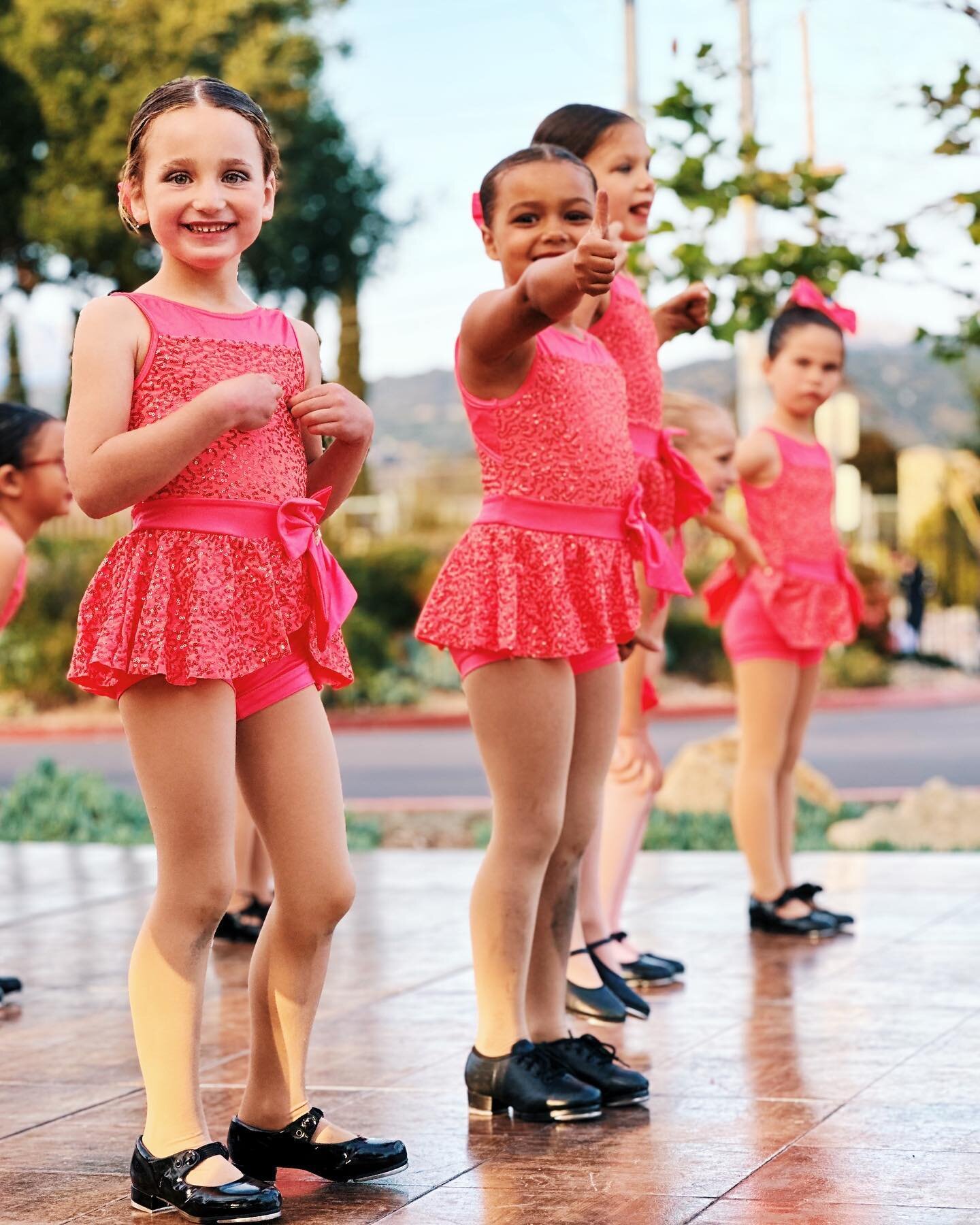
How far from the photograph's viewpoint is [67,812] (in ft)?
31.3

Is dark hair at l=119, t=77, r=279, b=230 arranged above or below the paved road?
above

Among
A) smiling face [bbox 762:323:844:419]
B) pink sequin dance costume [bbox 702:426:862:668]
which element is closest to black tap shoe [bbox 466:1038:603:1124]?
pink sequin dance costume [bbox 702:426:862:668]

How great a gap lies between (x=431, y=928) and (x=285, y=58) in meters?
21.8

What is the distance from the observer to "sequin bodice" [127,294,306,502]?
3.10 metres

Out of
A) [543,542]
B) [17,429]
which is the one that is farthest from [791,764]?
[17,429]

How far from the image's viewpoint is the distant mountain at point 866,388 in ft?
273

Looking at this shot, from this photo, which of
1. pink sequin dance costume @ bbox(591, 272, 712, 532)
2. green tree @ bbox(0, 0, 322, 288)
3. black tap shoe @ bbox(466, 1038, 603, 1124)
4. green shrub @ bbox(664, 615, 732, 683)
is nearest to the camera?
black tap shoe @ bbox(466, 1038, 603, 1124)

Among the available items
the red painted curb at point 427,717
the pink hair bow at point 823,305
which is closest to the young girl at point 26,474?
the pink hair bow at point 823,305

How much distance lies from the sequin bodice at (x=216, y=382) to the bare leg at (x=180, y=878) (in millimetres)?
341

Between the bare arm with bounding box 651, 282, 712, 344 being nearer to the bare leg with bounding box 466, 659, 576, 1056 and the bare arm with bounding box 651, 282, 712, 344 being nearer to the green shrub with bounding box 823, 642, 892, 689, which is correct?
the bare leg with bounding box 466, 659, 576, 1056

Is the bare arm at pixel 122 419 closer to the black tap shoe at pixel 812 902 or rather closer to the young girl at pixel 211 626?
the young girl at pixel 211 626

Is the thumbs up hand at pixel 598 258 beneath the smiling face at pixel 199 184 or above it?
beneath

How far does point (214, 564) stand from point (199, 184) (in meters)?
0.64

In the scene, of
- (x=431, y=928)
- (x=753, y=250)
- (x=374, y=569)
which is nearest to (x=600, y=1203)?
(x=431, y=928)
